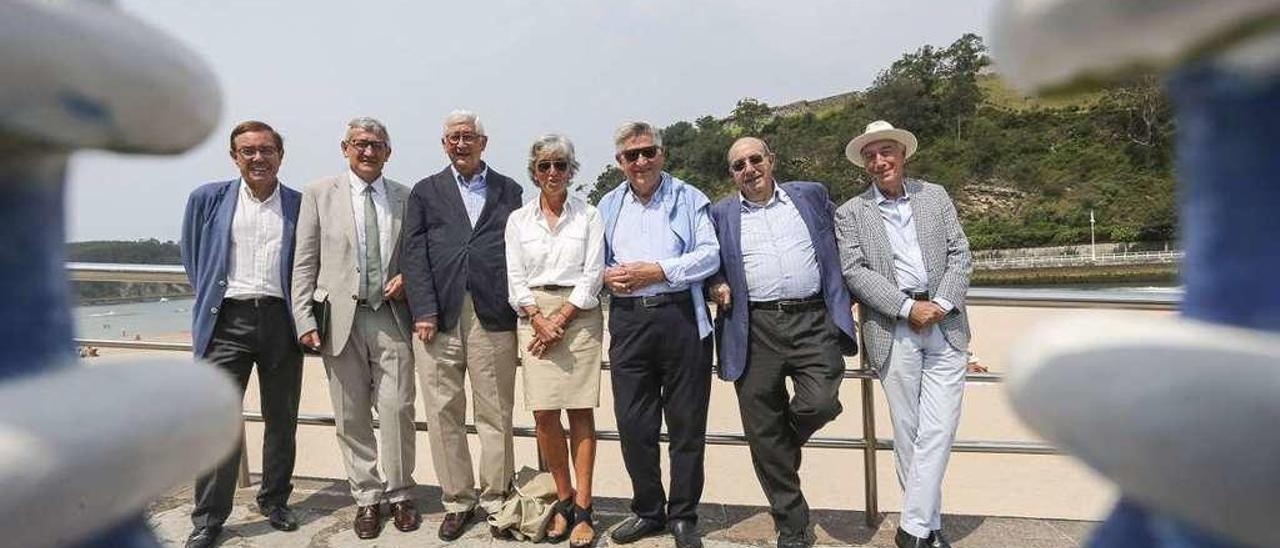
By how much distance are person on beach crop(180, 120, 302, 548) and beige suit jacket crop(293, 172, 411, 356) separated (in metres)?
0.06

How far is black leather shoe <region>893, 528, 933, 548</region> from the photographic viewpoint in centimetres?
270

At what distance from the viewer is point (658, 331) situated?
2.81 meters

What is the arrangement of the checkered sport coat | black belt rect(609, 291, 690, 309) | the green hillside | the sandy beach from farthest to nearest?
the green hillside < the sandy beach < black belt rect(609, 291, 690, 309) < the checkered sport coat

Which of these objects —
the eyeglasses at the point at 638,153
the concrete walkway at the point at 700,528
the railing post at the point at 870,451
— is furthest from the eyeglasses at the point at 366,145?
the railing post at the point at 870,451

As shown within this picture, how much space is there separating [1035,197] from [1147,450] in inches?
2078

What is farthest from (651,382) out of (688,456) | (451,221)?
(451,221)

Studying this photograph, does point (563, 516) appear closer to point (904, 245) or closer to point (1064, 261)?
point (904, 245)

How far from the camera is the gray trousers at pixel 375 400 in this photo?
3049mm

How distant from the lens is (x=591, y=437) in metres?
2.98

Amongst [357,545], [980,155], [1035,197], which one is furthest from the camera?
[980,155]

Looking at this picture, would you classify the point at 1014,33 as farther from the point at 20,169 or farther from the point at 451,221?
the point at 451,221

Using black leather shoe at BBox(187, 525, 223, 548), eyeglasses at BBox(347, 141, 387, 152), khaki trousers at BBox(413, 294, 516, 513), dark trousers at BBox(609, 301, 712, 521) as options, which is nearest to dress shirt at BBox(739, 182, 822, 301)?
dark trousers at BBox(609, 301, 712, 521)

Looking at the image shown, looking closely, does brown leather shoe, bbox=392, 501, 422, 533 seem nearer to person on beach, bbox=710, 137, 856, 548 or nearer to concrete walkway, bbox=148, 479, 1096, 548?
concrete walkway, bbox=148, 479, 1096, 548

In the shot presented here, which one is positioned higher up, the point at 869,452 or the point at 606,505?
the point at 869,452
